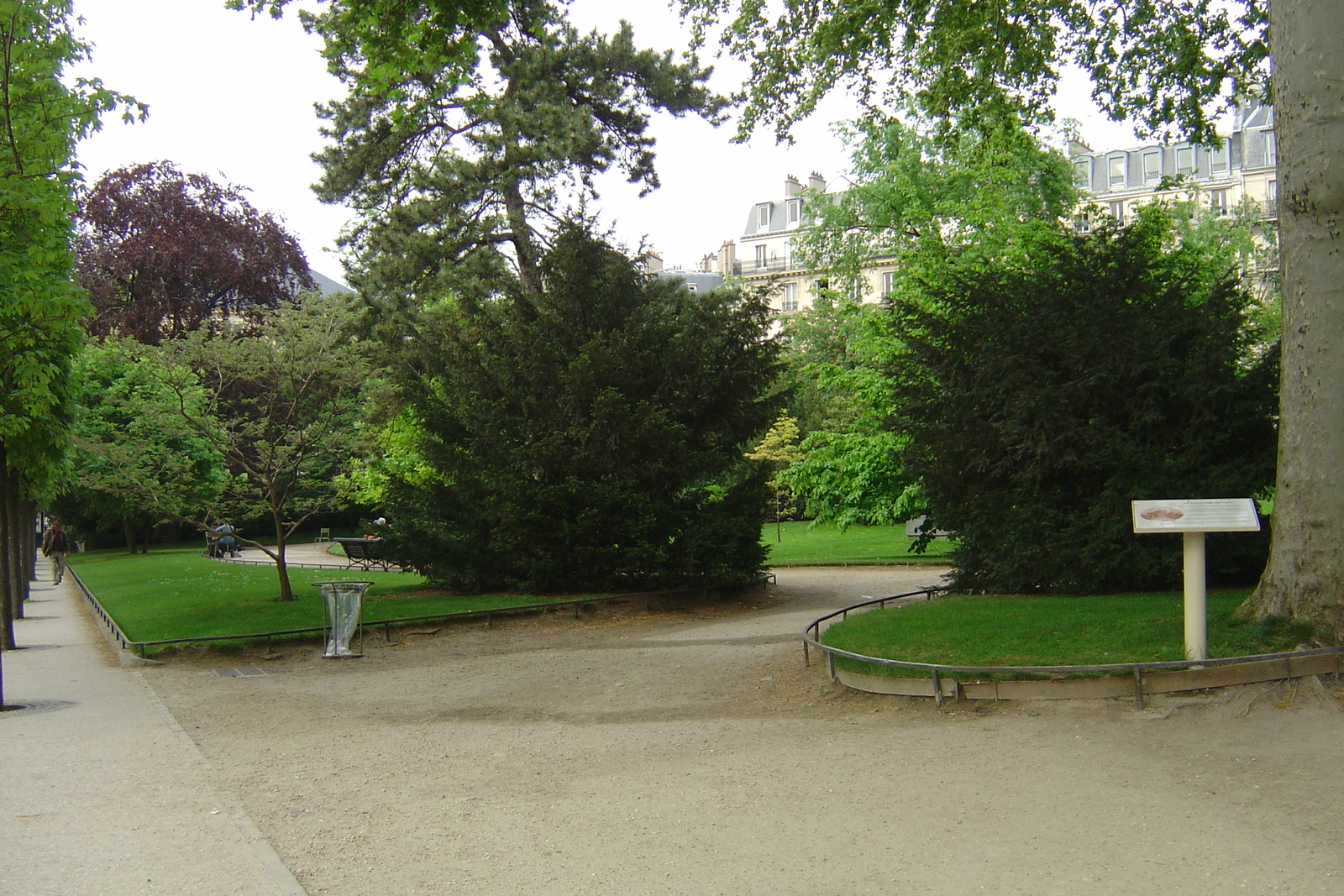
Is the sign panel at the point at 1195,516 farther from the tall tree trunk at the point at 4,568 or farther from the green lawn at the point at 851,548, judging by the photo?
the green lawn at the point at 851,548

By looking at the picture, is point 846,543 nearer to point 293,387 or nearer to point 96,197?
point 293,387

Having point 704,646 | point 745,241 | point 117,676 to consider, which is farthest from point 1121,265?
point 745,241

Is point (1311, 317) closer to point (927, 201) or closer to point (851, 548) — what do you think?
point (927, 201)

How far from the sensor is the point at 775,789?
691 centimetres

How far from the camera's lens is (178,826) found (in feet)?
21.6

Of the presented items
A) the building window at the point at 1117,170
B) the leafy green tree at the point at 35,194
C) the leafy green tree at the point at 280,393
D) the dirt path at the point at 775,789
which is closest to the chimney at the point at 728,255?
the building window at the point at 1117,170

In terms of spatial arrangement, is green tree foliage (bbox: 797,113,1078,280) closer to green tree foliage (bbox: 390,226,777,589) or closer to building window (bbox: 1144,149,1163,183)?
green tree foliage (bbox: 390,226,777,589)

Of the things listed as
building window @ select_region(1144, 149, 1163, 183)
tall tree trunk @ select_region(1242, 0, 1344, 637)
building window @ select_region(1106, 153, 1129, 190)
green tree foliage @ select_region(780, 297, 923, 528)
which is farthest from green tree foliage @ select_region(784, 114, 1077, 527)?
building window @ select_region(1106, 153, 1129, 190)

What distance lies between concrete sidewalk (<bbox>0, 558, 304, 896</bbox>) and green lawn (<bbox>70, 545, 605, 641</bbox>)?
12.1 ft

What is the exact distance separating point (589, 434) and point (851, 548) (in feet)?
56.3

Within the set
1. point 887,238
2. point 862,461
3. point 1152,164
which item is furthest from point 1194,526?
point 1152,164

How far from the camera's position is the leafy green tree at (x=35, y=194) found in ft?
35.8

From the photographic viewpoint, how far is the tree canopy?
1683 inches

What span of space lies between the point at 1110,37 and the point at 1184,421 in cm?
588
